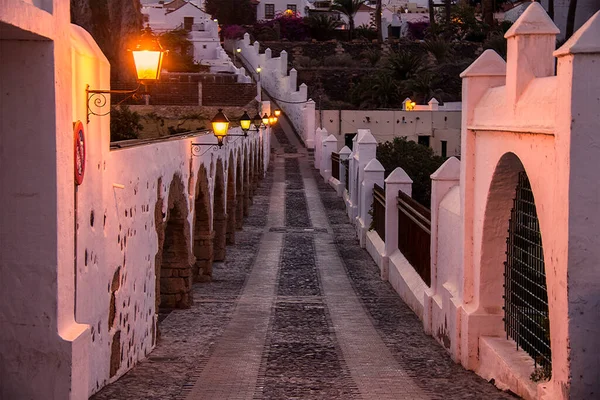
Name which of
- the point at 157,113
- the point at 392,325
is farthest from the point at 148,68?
the point at 157,113

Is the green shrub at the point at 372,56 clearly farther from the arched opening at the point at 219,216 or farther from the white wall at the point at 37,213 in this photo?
the white wall at the point at 37,213

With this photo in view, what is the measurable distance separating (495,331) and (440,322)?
72.8 inches

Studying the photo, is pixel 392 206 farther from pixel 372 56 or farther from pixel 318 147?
pixel 372 56

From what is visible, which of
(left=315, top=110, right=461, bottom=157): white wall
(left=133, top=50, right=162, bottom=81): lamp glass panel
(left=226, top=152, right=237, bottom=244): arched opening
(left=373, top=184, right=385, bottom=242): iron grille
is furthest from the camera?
(left=315, top=110, right=461, bottom=157): white wall

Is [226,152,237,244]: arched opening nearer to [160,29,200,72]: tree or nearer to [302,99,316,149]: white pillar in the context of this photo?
[302,99,316,149]: white pillar

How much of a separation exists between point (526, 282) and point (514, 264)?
46cm

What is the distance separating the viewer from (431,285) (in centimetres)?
1207

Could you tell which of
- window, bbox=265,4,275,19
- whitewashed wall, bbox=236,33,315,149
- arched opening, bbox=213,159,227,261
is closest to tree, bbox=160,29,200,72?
whitewashed wall, bbox=236,33,315,149

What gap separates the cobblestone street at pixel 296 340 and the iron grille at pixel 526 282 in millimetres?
600

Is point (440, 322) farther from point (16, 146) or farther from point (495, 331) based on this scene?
point (16, 146)

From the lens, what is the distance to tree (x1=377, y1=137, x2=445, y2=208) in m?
26.9

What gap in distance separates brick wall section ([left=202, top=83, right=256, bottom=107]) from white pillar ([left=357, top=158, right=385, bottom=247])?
23.0 m

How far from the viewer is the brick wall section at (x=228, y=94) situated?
141ft

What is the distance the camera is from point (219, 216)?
19.7 metres
